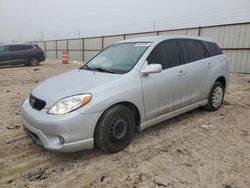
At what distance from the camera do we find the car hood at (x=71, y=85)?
3207mm

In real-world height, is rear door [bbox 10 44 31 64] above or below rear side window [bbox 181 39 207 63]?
below

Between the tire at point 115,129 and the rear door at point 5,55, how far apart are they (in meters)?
14.5

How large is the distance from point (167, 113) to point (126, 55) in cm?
121

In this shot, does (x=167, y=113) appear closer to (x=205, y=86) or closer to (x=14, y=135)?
(x=205, y=86)

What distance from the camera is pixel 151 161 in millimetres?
3289

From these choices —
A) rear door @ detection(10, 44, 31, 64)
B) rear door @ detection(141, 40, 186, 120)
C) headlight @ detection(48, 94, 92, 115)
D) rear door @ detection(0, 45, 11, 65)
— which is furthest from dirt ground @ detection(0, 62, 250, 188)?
rear door @ detection(10, 44, 31, 64)

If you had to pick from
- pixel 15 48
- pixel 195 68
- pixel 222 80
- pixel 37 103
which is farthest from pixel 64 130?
pixel 15 48

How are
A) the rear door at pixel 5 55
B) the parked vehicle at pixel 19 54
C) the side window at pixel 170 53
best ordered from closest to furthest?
the side window at pixel 170 53 → the rear door at pixel 5 55 → the parked vehicle at pixel 19 54

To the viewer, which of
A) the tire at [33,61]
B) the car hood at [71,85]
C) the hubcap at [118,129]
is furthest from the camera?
the tire at [33,61]

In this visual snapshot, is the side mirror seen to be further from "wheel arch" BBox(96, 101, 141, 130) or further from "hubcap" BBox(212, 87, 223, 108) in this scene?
"hubcap" BBox(212, 87, 223, 108)

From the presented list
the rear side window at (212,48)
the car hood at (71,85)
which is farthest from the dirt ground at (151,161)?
the rear side window at (212,48)

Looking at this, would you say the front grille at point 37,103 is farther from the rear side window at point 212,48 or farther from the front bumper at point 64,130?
the rear side window at point 212,48

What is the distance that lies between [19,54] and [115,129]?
1476cm

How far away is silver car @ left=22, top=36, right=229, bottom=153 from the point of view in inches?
121
